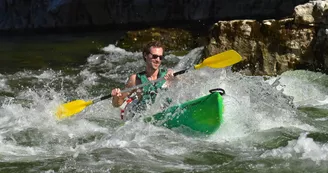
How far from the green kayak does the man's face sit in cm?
50

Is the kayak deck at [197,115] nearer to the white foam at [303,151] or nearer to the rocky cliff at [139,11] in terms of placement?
the white foam at [303,151]

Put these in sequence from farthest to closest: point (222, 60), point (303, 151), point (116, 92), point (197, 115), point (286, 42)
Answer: point (286, 42)
point (222, 60)
point (116, 92)
point (197, 115)
point (303, 151)

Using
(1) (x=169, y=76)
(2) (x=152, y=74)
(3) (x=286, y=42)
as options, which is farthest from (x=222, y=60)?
(3) (x=286, y=42)

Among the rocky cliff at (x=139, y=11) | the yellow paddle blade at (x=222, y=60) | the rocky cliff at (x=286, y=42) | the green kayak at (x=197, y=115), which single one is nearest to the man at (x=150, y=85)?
the green kayak at (x=197, y=115)

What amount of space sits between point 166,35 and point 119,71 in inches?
111

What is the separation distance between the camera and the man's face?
592 cm

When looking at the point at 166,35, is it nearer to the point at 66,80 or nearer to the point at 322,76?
the point at 66,80

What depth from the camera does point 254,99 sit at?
6.91m

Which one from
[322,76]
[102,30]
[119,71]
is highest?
[102,30]

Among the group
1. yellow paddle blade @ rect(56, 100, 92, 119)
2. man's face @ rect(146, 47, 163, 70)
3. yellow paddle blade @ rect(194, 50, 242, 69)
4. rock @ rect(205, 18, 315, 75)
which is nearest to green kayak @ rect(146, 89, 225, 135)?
man's face @ rect(146, 47, 163, 70)

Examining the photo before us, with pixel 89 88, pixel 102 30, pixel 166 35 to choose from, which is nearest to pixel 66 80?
pixel 89 88

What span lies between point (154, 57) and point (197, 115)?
0.76m

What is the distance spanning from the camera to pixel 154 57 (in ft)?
19.7

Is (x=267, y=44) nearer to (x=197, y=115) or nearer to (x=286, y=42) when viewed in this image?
(x=286, y=42)
